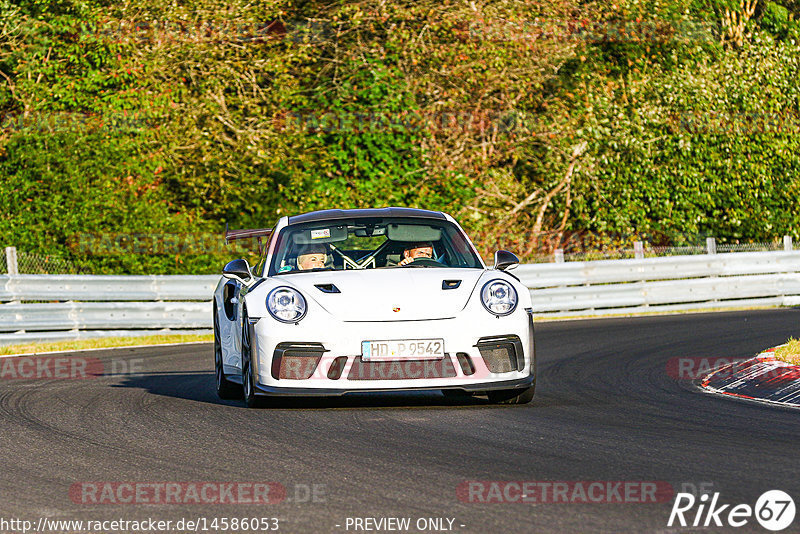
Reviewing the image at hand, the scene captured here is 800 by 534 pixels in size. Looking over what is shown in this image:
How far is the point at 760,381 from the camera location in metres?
9.82

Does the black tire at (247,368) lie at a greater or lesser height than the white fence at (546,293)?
greater

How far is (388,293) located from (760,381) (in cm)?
318

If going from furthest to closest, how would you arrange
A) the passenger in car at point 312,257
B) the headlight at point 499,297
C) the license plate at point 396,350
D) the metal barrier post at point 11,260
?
the metal barrier post at point 11,260 < the passenger in car at point 312,257 < the headlight at point 499,297 < the license plate at point 396,350

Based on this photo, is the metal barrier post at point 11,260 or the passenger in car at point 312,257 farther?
the metal barrier post at point 11,260

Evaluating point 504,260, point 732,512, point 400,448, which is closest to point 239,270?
point 504,260

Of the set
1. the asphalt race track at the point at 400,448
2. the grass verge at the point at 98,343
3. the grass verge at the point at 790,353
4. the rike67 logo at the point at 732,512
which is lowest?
the grass verge at the point at 98,343

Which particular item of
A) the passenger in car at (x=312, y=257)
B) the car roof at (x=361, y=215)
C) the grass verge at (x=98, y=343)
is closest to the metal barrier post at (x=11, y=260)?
the grass verge at (x=98, y=343)

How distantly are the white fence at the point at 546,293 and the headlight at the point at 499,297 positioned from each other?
11532 millimetres

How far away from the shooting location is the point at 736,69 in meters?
31.0

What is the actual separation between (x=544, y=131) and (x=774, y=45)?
21.4 ft

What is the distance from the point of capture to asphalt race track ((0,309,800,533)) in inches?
212

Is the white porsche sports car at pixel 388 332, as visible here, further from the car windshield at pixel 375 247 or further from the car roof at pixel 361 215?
the car roof at pixel 361 215

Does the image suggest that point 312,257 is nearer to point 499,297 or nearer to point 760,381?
point 499,297

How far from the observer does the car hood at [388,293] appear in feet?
27.9
